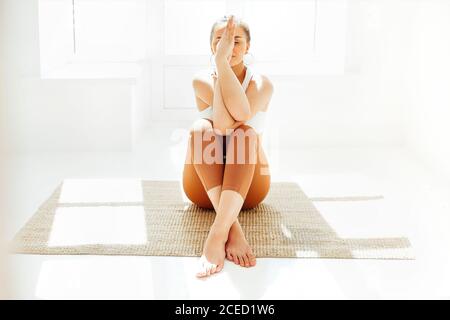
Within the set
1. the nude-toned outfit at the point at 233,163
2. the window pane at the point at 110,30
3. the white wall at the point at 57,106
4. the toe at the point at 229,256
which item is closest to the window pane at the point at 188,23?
the window pane at the point at 110,30

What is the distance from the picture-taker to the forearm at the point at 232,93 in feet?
7.21

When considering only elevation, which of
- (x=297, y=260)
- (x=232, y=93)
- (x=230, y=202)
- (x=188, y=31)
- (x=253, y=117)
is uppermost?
(x=188, y=31)

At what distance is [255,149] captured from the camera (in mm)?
2301

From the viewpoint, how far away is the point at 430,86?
3.52 metres

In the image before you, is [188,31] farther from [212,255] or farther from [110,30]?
[212,255]

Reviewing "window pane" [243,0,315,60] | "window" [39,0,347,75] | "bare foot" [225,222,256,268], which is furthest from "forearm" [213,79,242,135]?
"window pane" [243,0,315,60]

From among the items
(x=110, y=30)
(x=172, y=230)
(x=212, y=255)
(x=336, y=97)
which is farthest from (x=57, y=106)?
(x=212, y=255)

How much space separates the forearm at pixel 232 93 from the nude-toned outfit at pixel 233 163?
0.23ft

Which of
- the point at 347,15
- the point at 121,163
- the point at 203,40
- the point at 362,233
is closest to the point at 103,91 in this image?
the point at 121,163

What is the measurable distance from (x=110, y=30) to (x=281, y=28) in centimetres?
Answer: 116

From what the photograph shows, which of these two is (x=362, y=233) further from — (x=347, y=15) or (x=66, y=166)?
(x=347, y=15)

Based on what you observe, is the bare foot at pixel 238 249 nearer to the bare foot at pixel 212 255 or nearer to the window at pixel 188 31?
the bare foot at pixel 212 255

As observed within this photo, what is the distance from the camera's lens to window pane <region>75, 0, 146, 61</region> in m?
4.36

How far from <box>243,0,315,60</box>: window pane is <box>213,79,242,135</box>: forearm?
221 cm
